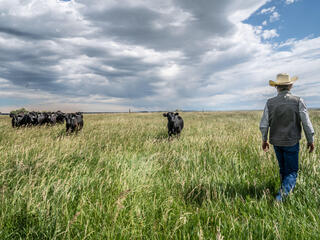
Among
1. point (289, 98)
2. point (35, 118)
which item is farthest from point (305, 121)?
point (35, 118)

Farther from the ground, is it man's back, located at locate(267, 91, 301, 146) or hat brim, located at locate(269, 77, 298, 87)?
hat brim, located at locate(269, 77, 298, 87)

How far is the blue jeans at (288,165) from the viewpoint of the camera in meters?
3.35

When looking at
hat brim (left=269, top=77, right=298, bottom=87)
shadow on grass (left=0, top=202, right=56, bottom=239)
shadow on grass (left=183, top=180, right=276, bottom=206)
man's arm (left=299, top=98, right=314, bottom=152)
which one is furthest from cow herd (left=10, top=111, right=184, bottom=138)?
shadow on grass (left=0, top=202, right=56, bottom=239)

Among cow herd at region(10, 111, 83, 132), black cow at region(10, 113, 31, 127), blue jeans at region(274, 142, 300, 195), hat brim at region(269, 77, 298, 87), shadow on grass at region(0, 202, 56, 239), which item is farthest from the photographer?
cow herd at region(10, 111, 83, 132)

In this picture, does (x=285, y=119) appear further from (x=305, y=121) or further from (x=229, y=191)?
(x=229, y=191)

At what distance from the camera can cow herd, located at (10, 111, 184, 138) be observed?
33.5ft

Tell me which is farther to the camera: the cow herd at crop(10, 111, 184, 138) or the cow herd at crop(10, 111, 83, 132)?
the cow herd at crop(10, 111, 83, 132)

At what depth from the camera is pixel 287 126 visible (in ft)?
11.8

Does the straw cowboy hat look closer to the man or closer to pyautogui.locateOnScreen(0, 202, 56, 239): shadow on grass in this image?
the man

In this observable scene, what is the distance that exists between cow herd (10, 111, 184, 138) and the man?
642 centimetres

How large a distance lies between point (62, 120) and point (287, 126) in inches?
813

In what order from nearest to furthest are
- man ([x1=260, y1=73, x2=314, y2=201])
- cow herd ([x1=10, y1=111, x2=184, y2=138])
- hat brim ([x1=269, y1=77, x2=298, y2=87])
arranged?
man ([x1=260, y1=73, x2=314, y2=201])
hat brim ([x1=269, y1=77, x2=298, y2=87])
cow herd ([x1=10, y1=111, x2=184, y2=138])

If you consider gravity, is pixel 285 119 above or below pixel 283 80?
below

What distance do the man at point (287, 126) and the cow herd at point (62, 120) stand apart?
253 inches
